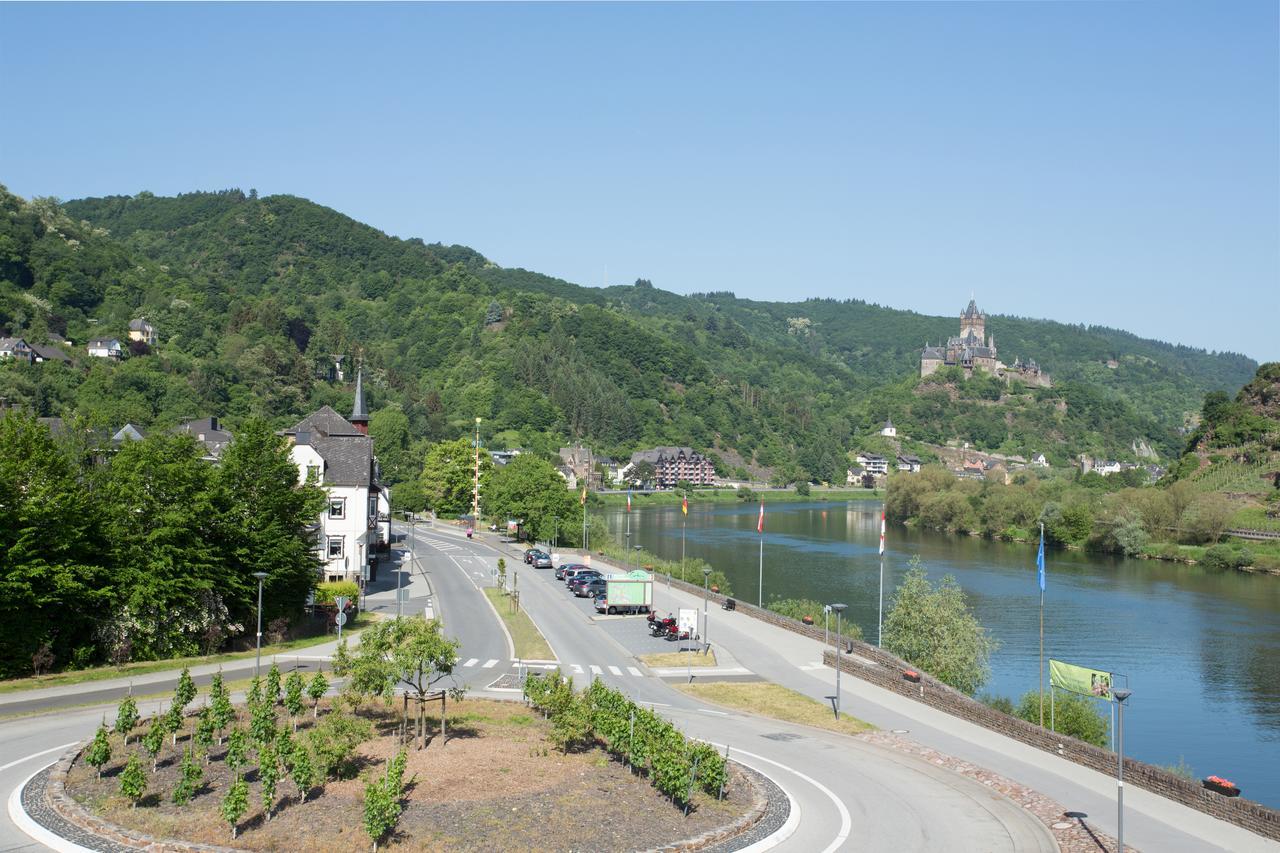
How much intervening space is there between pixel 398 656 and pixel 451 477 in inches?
3450

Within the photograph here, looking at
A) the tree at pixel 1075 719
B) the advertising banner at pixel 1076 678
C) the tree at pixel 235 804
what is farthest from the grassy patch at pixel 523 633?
the tree at pixel 235 804

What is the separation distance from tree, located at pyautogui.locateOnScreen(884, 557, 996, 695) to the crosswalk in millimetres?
14690

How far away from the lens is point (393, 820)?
19609 mm

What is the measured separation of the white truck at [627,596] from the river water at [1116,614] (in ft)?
49.2

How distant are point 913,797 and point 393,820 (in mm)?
11955

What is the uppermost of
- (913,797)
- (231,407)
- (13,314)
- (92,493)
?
(13,314)

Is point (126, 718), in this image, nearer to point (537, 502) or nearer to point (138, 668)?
point (138, 668)

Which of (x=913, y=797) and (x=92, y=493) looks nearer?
(x=913, y=797)

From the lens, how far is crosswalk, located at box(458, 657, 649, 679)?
130 ft

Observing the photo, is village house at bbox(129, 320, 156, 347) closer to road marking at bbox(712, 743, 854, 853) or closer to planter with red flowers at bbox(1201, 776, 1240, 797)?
road marking at bbox(712, 743, 854, 853)

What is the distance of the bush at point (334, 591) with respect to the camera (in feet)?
160

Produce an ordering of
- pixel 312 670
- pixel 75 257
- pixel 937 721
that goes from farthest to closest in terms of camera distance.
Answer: pixel 75 257 → pixel 312 670 → pixel 937 721

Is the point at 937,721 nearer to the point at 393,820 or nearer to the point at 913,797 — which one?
the point at 913,797

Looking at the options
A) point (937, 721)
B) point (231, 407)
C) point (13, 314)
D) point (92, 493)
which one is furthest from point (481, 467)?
point (937, 721)
